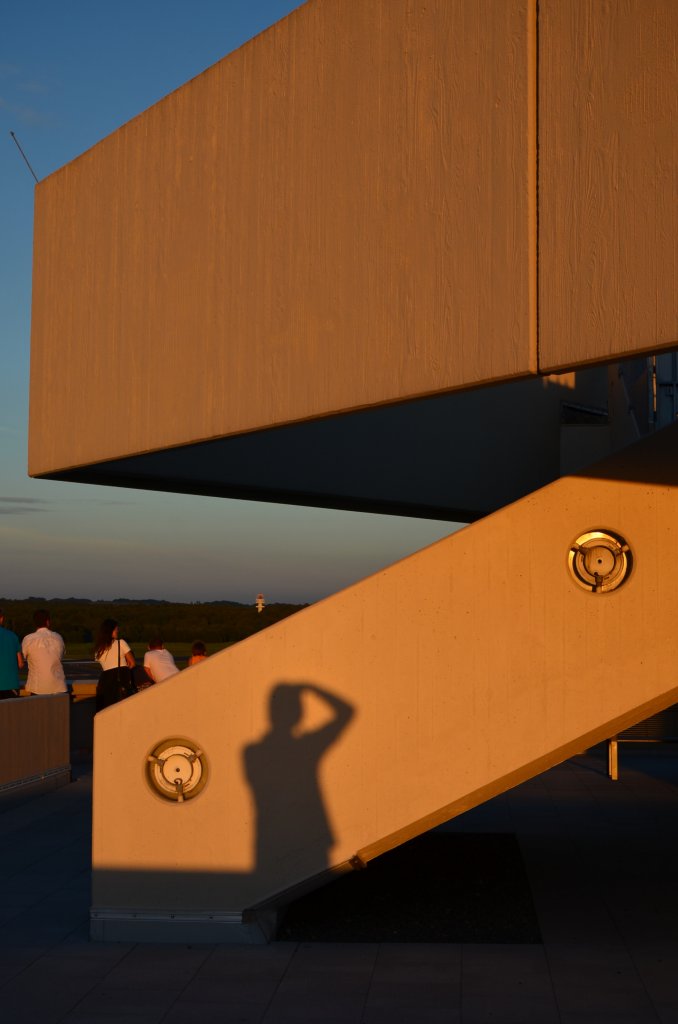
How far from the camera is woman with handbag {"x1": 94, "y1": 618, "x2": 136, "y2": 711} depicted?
1426cm

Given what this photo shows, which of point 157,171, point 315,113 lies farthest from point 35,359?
point 315,113

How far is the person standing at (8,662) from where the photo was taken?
14.2m

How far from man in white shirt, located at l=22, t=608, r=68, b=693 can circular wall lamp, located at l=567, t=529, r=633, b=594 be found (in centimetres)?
928

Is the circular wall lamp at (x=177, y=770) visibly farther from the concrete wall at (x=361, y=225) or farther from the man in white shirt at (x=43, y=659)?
the man in white shirt at (x=43, y=659)

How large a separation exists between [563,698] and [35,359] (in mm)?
5289

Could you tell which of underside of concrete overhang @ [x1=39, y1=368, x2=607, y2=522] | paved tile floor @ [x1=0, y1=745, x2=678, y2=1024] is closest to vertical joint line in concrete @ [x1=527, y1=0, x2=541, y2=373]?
paved tile floor @ [x1=0, y1=745, x2=678, y2=1024]

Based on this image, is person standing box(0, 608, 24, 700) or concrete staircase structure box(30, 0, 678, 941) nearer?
concrete staircase structure box(30, 0, 678, 941)

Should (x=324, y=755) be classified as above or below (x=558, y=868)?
above

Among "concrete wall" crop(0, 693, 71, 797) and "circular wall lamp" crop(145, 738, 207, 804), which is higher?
"circular wall lamp" crop(145, 738, 207, 804)

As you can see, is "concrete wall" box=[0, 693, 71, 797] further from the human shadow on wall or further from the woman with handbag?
the human shadow on wall

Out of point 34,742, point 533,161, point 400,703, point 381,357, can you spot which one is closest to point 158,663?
point 34,742

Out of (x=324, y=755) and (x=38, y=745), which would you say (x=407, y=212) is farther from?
(x=38, y=745)

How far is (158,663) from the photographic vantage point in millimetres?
15578

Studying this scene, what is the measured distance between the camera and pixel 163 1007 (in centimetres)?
627
